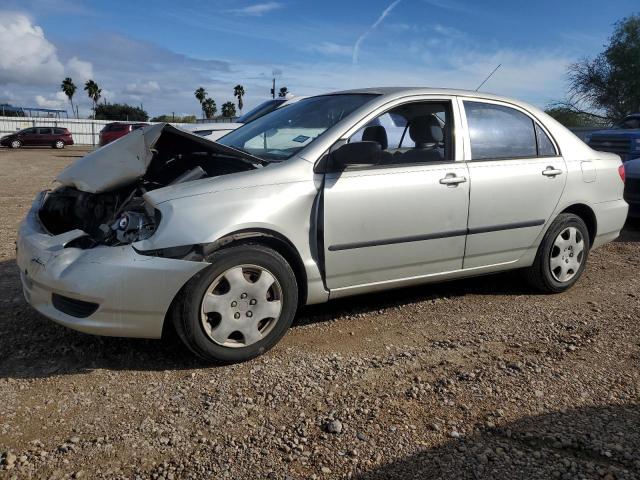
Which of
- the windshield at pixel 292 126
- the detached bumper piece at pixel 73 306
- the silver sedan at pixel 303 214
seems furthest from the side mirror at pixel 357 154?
the detached bumper piece at pixel 73 306

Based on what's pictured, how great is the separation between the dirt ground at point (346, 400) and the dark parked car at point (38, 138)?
33.6 m

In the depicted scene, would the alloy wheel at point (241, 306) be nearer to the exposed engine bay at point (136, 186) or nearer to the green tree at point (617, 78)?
the exposed engine bay at point (136, 186)

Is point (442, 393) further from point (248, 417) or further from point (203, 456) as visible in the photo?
point (203, 456)

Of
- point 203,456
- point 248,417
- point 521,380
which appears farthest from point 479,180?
point 203,456

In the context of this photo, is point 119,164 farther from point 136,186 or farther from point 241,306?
point 241,306

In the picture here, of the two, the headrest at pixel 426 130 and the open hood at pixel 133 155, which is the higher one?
the headrest at pixel 426 130

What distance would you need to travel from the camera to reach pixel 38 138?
112 feet

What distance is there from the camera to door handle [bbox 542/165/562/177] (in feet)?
14.4

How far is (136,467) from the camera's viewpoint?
2336 millimetres

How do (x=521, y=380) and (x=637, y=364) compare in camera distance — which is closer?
(x=521, y=380)

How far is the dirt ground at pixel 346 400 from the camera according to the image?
2393 mm

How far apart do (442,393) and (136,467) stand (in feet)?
5.15

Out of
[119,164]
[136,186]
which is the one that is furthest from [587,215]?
[119,164]

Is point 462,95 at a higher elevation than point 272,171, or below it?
higher
